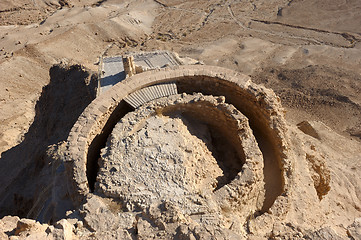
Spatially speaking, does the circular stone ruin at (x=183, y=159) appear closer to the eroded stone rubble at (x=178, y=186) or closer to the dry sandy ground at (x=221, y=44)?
the eroded stone rubble at (x=178, y=186)

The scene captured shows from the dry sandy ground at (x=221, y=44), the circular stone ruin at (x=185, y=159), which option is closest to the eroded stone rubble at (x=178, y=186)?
the circular stone ruin at (x=185, y=159)

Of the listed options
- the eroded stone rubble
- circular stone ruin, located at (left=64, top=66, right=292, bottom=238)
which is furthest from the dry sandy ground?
the eroded stone rubble

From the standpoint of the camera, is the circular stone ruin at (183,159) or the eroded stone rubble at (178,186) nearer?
the eroded stone rubble at (178,186)

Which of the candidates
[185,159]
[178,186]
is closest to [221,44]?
[185,159]

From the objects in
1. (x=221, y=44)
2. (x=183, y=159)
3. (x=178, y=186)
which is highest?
(x=221, y=44)

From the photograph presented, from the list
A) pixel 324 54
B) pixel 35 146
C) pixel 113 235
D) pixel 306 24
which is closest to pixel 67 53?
pixel 35 146

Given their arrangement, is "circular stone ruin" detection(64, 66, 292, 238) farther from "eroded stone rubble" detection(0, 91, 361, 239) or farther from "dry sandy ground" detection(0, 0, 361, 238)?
"dry sandy ground" detection(0, 0, 361, 238)

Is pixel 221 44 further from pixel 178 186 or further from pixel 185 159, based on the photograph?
pixel 178 186
